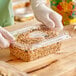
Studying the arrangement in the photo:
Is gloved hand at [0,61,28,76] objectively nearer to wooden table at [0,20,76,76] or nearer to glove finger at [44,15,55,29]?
wooden table at [0,20,76,76]

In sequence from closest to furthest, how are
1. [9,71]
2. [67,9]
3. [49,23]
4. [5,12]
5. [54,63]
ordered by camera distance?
[9,71]
[54,63]
[49,23]
[67,9]
[5,12]

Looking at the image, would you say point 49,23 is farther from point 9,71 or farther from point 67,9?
point 9,71

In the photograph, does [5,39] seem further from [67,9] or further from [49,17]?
[67,9]

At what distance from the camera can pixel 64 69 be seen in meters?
1.00

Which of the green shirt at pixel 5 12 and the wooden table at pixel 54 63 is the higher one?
the green shirt at pixel 5 12

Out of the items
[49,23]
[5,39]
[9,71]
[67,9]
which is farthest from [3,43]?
[67,9]

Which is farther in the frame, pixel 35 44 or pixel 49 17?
pixel 49 17

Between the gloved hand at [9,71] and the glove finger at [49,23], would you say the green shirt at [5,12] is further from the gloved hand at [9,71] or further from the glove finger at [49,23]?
the gloved hand at [9,71]

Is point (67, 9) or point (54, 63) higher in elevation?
point (67, 9)

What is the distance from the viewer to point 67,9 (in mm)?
1495

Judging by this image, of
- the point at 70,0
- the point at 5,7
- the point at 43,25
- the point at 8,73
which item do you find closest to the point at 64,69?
the point at 8,73

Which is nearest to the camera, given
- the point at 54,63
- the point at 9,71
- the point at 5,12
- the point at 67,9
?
the point at 9,71

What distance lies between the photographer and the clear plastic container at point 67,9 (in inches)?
58.6

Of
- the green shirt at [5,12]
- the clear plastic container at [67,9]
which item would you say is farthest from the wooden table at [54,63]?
the green shirt at [5,12]
